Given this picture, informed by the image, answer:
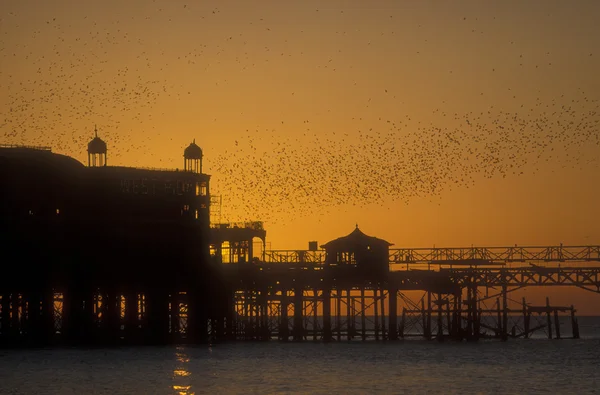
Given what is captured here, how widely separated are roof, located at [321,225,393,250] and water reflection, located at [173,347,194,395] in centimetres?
2061

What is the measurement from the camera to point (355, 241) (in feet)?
382

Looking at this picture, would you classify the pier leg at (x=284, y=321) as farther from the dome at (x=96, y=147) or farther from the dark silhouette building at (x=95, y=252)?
the dome at (x=96, y=147)

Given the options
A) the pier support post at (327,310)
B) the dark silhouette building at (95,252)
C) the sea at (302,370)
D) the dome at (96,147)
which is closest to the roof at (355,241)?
the pier support post at (327,310)

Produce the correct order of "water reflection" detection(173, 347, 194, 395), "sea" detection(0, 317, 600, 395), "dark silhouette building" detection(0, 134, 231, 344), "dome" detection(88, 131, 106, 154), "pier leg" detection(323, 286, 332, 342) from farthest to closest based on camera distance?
"pier leg" detection(323, 286, 332, 342), "dome" detection(88, 131, 106, 154), "dark silhouette building" detection(0, 134, 231, 344), "sea" detection(0, 317, 600, 395), "water reflection" detection(173, 347, 194, 395)

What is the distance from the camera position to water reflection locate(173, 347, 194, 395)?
7288 centimetres

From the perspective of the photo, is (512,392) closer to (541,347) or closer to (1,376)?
(1,376)

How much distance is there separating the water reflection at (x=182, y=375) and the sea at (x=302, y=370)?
2.8 inches

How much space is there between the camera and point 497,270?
115 m

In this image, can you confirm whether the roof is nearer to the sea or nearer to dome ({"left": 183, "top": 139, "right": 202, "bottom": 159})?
the sea

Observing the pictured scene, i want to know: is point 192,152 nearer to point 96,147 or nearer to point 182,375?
point 96,147

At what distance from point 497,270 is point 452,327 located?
27.0 feet

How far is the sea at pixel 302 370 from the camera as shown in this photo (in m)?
75.3

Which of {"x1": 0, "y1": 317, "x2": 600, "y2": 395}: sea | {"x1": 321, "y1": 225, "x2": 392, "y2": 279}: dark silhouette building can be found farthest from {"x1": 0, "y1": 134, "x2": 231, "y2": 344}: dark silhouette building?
{"x1": 321, "y1": 225, "x2": 392, "y2": 279}: dark silhouette building

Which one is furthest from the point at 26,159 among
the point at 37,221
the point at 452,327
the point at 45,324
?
the point at 452,327
